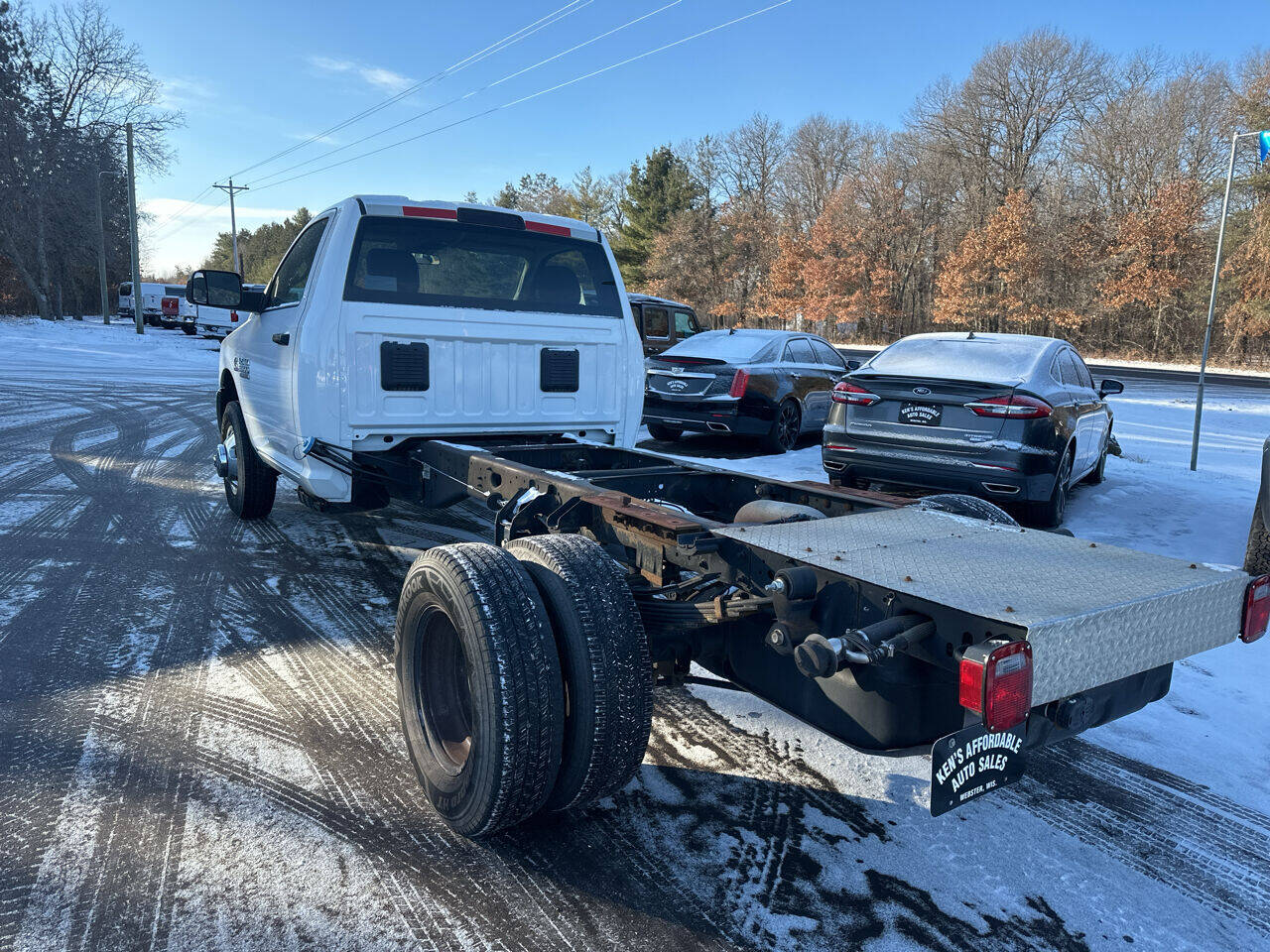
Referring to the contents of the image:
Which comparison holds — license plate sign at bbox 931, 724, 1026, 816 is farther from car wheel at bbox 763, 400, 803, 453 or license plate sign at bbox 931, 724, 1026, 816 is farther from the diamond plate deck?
car wheel at bbox 763, 400, 803, 453

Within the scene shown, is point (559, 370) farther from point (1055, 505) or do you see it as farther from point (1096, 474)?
point (1096, 474)

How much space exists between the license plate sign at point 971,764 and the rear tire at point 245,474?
5549 mm

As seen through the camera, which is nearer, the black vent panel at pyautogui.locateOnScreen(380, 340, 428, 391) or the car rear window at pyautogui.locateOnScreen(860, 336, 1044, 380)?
the black vent panel at pyautogui.locateOnScreen(380, 340, 428, 391)

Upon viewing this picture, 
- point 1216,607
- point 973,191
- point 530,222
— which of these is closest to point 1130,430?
point 530,222

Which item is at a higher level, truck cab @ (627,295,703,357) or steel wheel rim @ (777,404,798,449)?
truck cab @ (627,295,703,357)

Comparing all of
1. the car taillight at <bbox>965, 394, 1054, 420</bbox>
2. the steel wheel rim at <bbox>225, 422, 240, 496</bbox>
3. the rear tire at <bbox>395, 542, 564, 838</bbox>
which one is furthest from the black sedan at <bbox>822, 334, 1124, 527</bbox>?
the steel wheel rim at <bbox>225, 422, 240, 496</bbox>

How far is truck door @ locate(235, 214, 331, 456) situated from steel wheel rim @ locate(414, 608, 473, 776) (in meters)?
2.22

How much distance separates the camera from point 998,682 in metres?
1.75

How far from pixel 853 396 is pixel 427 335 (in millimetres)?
3199

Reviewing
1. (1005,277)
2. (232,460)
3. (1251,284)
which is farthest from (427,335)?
(1251,284)

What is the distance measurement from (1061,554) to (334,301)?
374 centimetres

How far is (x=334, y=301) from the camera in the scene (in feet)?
14.6

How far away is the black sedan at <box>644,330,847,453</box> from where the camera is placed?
32.9ft

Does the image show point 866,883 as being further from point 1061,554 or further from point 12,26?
point 12,26
